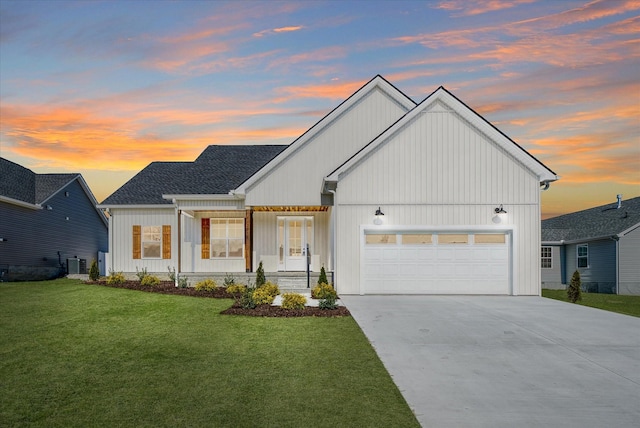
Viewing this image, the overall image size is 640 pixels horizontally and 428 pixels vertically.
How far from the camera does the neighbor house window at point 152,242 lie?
2445 centimetres

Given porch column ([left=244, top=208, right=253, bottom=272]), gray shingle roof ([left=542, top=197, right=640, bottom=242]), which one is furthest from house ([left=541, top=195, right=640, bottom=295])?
porch column ([left=244, top=208, right=253, bottom=272])

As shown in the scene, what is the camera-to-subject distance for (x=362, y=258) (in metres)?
18.2

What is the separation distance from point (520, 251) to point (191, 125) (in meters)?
16.1

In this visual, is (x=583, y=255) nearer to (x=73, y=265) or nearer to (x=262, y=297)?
(x=262, y=297)

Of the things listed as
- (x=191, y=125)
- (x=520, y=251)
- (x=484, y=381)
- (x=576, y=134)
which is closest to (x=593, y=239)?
(x=576, y=134)

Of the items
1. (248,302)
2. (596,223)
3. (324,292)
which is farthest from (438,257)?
(596,223)

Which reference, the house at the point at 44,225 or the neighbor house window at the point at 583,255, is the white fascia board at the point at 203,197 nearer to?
the house at the point at 44,225

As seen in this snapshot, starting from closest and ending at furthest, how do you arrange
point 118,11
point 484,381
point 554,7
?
point 484,381, point 554,7, point 118,11

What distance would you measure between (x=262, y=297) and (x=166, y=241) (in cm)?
1142

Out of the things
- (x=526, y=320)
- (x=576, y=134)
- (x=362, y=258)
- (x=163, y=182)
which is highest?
(x=576, y=134)

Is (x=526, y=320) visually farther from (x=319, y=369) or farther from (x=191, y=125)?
(x=191, y=125)

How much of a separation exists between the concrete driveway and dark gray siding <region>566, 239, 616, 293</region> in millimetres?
16602

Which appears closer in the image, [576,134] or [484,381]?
[484,381]

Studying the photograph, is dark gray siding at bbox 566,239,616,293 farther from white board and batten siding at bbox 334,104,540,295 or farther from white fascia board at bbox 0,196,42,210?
white fascia board at bbox 0,196,42,210
